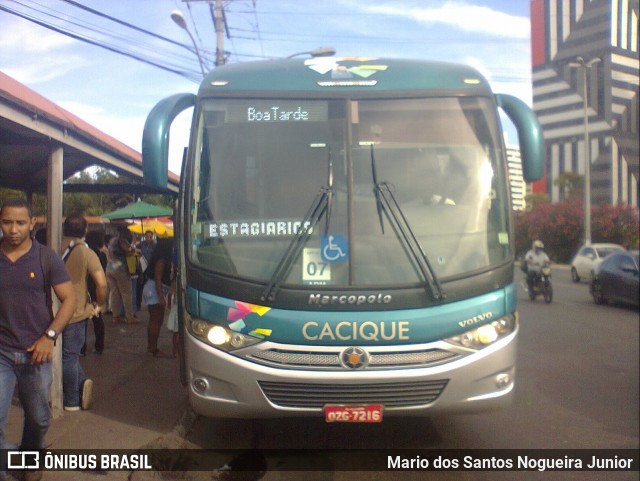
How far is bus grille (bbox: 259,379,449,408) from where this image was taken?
4625 millimetres

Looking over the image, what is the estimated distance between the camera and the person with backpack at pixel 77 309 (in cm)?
587

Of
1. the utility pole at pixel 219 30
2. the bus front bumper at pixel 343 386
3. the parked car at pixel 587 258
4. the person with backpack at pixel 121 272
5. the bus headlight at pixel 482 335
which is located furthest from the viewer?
the parked car at pixel 587 258

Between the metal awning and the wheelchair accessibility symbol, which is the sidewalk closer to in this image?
the wheelchair accessibility symbol

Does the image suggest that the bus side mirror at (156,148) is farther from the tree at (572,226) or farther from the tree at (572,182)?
the tree at (572,182)

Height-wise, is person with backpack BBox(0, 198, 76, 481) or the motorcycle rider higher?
person with backpack BBox(0, 198, 76, 481)

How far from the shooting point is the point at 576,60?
859 centimetres

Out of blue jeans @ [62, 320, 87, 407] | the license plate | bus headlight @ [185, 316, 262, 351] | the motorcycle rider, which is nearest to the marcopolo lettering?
bus headlight @ [185, 316, 262, 351]

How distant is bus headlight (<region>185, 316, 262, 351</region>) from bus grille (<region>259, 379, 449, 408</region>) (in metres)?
0.31

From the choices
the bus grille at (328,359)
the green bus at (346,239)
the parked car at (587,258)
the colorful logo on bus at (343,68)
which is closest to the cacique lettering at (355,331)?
the green bus at (346,239)

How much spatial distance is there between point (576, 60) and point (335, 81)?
4680mm

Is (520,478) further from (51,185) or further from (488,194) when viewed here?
(51,185)

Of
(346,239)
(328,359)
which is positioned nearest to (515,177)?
(346,239)

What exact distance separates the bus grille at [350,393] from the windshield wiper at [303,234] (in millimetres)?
651

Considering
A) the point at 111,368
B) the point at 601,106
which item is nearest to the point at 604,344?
the point at 601,106
